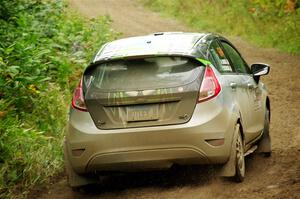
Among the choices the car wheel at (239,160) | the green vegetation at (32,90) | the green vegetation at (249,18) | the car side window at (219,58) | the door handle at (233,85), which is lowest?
the green vegetation at (249,18)

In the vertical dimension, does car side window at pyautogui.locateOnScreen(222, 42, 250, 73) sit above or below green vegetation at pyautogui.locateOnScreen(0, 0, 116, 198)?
above

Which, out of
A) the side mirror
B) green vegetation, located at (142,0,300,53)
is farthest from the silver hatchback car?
green vegetation, located at (142,0,300,53)

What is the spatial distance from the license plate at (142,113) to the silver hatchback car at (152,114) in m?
0.01

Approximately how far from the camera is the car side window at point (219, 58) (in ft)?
23.6

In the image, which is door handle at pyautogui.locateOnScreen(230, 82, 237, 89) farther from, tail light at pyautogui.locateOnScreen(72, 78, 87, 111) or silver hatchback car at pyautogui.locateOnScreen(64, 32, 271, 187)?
tail light at pyautogui.locateOnScreen(72, 78, 87, 111)

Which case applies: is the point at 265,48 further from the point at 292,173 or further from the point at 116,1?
the point at 292,173

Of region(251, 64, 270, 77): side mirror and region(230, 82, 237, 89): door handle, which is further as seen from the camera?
region(251, 64, 270, 77): side mirror

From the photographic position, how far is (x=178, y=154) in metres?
6.50

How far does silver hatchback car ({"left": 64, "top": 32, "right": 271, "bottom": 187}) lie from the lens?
21.3 ft

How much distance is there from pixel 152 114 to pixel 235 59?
6.86 feet

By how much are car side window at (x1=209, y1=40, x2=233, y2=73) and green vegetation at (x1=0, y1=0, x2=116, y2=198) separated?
8.06ft

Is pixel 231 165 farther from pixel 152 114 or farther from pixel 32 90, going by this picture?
pixel 32 90

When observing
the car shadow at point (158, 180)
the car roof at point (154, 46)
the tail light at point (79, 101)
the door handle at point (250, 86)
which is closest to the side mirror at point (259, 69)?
the door handle at point (250, 86)

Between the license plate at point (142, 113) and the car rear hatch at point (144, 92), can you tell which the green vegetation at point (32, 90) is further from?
the license plate at point (142, 113)
